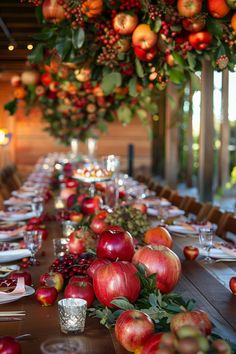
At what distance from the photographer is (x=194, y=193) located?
34.4 ft

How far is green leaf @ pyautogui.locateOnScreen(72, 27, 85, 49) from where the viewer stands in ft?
11.8

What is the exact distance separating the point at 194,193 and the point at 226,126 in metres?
2.18

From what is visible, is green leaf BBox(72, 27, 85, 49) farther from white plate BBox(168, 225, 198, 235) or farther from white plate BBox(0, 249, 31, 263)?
white plate BBox(0, 249, 31, 263)

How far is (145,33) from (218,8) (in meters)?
0.44

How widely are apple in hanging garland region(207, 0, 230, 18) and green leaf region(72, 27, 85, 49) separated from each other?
0.72 metres

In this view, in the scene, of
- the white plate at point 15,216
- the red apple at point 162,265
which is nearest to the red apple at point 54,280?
the red apple at point 162,265

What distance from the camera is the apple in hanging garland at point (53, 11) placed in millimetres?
3465

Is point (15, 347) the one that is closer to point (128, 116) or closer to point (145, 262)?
point (145, 262)

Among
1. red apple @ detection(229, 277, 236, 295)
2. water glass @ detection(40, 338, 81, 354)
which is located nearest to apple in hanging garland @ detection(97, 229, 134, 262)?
red apple @ detection(229, 277, 236, 295)

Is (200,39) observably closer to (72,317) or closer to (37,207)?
(37,207)

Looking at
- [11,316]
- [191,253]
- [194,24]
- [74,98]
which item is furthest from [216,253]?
[74,98]

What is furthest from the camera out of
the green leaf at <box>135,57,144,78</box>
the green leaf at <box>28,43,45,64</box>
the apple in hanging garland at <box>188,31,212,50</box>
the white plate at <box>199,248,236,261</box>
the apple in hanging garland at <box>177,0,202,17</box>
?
the green leaf at <box>135,57,144,78</box>

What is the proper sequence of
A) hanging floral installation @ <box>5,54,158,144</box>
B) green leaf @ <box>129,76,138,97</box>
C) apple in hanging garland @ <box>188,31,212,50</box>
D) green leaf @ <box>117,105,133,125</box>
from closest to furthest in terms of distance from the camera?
apple in hanging garland @ <box>188,31,212,50</box> < green leaf @ <box>129,76,138,97</box> < hanging floral installation @ <box>5,54,158,144</box> < green leaf @ <box>117,105,133,125</box>

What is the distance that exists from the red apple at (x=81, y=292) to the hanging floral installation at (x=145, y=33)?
1588 mm
